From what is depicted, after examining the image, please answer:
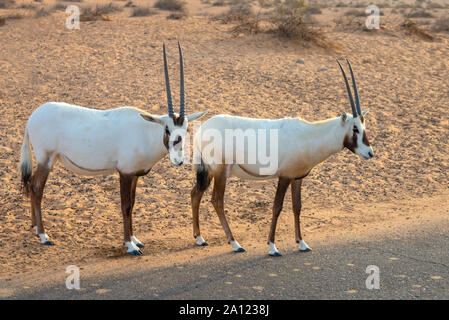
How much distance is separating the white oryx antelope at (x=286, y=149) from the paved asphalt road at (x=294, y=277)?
1.20 ft

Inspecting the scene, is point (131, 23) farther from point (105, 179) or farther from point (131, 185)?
point (131, 185)

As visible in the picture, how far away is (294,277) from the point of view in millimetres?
6477

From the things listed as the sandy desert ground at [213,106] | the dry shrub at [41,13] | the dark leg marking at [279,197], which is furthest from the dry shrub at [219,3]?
the dark leg marking at [279,197]

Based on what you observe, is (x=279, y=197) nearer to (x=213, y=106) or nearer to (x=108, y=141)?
(x=108, y=141)

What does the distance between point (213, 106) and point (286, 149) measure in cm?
648

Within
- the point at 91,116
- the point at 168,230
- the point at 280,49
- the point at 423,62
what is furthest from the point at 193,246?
the point at 423,62

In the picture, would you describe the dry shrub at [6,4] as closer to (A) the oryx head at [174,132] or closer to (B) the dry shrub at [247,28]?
(B) the dry shrub at [247,28]

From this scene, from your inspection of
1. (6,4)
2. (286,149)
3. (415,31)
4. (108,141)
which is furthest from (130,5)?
(286,149)

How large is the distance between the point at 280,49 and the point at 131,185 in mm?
11119

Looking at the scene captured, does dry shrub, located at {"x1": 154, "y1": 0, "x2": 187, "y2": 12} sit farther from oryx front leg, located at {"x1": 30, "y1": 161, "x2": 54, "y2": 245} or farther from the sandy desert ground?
oryx front leg, located at {"x1": 30, "y1": 161, "x2": 54, "y2": 245}

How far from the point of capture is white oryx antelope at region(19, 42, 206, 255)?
23.8ft

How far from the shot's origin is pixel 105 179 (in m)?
10.3

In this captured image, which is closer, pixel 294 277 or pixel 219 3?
pixel 294 277

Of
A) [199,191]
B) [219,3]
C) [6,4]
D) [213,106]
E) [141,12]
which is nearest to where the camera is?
[199,191]
